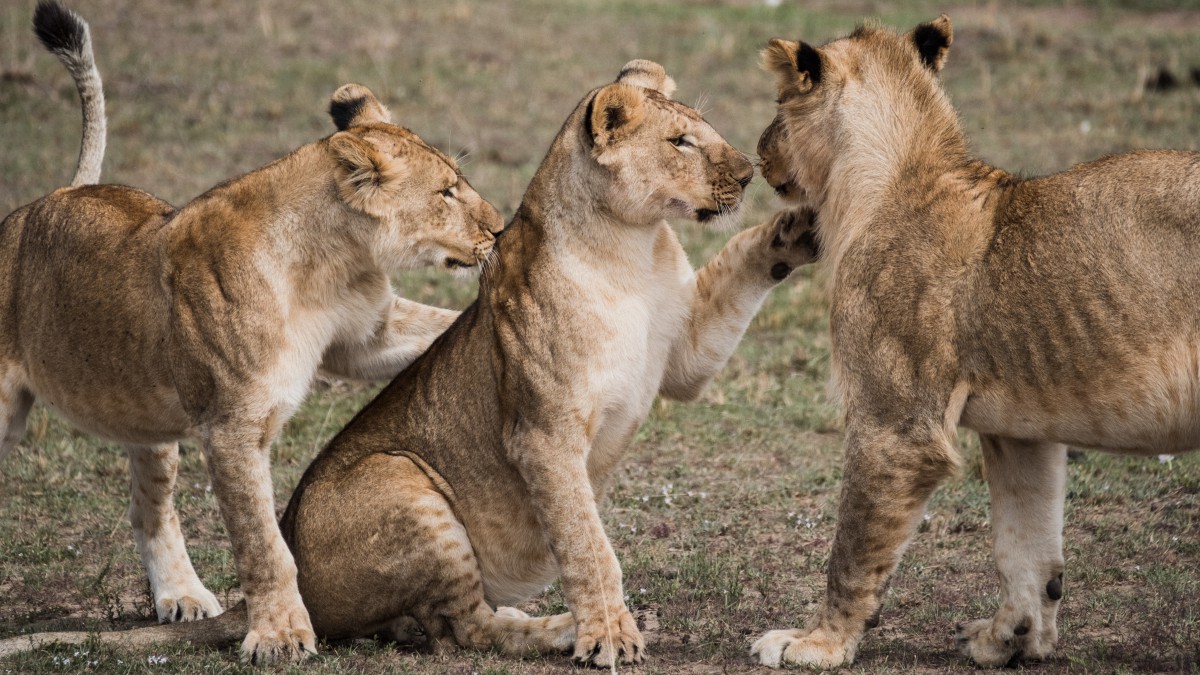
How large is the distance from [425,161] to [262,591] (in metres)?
1.48

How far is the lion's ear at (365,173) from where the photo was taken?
15.7ft

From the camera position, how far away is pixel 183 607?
5484 millimetres

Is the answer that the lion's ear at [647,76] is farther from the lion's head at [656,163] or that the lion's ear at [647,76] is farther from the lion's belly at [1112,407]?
the lion's belly at [1112,407]

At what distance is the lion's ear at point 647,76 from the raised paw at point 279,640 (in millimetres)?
2080

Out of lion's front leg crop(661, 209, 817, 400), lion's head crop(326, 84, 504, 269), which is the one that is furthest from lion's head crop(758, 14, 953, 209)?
lion's head crop(326, 84, 504, 269)

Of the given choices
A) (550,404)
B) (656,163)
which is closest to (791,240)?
(656,163)

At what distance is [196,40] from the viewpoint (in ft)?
49.4

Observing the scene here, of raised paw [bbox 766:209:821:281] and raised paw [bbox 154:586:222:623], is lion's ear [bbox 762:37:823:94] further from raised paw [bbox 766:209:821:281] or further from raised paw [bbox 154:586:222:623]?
raised paw [bbox 154:586:222:623]

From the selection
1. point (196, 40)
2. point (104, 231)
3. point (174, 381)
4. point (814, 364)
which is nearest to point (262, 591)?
point (174, 381)

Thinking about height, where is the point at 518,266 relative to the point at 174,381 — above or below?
above

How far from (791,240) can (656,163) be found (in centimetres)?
53

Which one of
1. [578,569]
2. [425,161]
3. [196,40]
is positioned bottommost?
[578,569]

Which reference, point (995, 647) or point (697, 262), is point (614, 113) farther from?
point (697, 262)

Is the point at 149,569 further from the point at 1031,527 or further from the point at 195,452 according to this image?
the point at 1031,527
